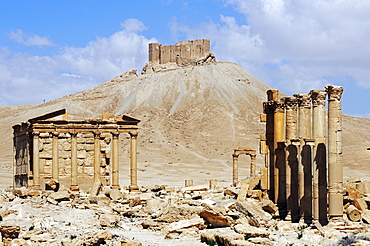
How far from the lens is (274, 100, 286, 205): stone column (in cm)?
2719

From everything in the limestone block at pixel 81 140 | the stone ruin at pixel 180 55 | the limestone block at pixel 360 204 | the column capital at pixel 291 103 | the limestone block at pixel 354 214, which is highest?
the stone ruin at pixel 180 55

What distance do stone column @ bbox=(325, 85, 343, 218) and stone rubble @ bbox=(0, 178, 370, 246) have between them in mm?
709

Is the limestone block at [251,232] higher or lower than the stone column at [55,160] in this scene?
lower

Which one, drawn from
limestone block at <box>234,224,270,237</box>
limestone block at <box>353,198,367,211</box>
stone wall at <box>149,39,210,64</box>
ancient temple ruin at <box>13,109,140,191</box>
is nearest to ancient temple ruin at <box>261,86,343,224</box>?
limestone block at <box>353,198,367,211</box>

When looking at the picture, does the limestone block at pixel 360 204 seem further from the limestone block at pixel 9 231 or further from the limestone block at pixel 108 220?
the limestone block at pixel 9 231

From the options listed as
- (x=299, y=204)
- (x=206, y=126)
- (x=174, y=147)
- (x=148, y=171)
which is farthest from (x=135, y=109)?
(x=299, y=204)

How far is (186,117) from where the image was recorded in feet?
362

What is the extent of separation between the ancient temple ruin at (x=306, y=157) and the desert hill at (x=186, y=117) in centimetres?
3561

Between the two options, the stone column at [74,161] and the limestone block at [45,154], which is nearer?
the stone column at [74,161]

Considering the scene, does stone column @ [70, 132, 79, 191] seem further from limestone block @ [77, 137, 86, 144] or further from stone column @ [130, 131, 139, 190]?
stone column @ [130, 131, 139, 190]

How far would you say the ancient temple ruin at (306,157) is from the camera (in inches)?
925

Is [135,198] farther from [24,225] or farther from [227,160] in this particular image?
[227,160]

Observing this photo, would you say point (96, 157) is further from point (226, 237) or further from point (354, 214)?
point (226, 237)

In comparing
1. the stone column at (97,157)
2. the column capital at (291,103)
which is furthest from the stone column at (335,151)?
the stone column at (97,157)
